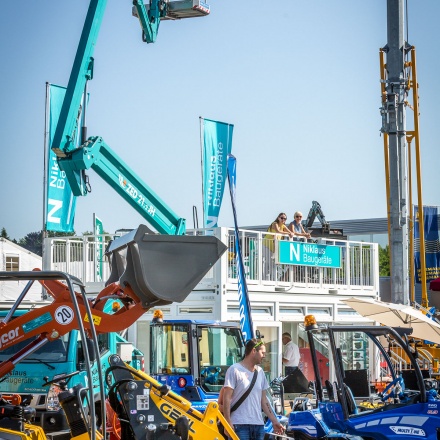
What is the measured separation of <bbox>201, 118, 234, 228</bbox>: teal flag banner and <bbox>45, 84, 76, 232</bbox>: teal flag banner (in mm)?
3827

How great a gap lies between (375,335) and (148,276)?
4741 mm

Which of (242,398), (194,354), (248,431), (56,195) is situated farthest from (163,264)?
(56,195)

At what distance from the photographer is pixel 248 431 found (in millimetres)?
10594

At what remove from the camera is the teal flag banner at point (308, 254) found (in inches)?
936

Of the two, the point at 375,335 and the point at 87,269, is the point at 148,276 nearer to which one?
the point at 375,335

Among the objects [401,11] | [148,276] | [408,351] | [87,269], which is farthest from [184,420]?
[87,269]

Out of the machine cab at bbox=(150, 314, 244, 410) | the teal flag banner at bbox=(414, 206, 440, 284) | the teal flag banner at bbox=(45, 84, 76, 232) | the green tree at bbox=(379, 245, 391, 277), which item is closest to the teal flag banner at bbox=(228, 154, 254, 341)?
the machine cab at bbox=(150, 314, 244, 410)

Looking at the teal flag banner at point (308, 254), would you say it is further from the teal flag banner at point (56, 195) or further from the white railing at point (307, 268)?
the teal flag banner at point (56, 195)

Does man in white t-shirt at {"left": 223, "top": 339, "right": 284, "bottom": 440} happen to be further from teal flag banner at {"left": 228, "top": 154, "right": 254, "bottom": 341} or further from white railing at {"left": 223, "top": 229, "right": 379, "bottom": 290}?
white railing at {"left": 223, "top": 229, "right": 379, "bottom": 290}

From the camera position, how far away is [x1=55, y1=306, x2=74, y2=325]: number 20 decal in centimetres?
883

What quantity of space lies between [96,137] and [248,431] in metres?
9.59

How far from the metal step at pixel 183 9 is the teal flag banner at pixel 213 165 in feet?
19.9

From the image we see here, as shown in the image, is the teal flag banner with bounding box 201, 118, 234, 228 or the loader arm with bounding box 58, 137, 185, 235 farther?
the teal flag banner with bounding box 201, 118, 234, 228

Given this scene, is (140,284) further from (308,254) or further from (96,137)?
(308,254)
